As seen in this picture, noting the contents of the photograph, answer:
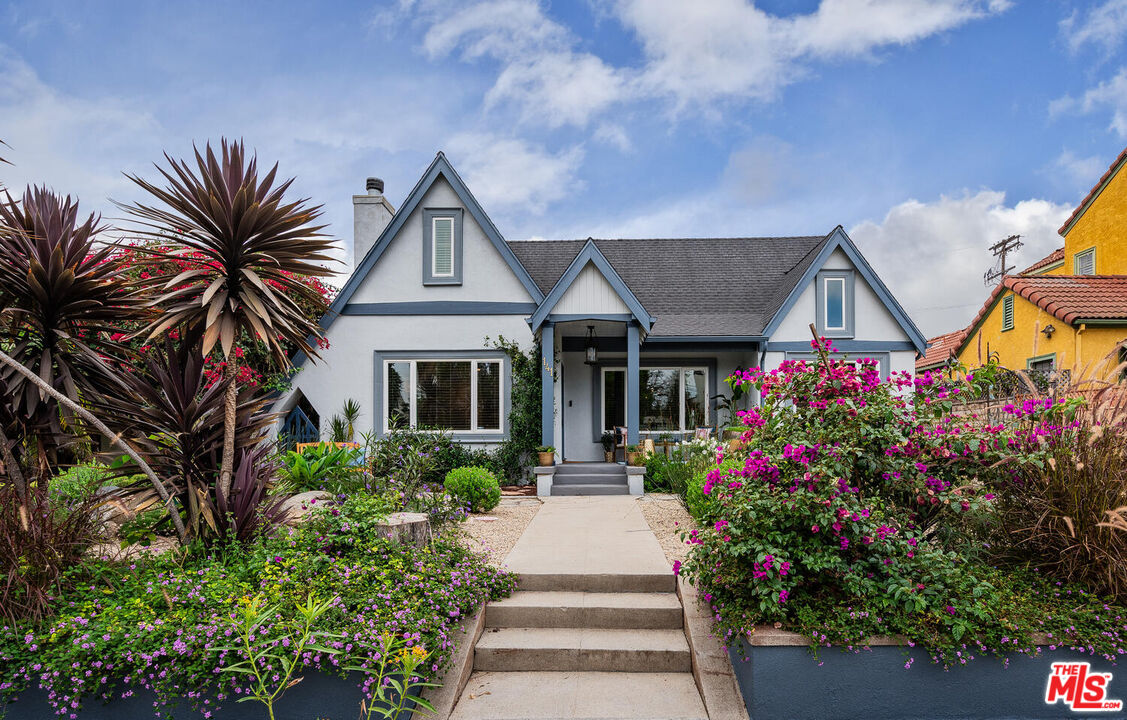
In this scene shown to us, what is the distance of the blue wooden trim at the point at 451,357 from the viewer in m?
11.6

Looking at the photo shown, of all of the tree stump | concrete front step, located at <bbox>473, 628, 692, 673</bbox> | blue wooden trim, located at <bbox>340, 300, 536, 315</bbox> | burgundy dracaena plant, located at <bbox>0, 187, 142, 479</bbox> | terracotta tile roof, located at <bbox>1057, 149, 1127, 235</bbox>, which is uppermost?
terracotta tile roof, located at <bbox>1057, 149, 1127, 235</bbox>

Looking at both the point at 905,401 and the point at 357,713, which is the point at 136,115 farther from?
the point at 905,401

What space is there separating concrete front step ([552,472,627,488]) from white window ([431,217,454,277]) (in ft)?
15.0

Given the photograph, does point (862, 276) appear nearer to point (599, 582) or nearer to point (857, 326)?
point (857, 326)

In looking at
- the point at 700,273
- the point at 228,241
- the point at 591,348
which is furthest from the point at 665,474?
the point at 228,241

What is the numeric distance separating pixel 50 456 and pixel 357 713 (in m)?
3.57

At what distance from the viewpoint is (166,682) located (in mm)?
3346

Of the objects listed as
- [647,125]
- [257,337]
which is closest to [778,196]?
[647,125]

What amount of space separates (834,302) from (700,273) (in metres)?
3.34

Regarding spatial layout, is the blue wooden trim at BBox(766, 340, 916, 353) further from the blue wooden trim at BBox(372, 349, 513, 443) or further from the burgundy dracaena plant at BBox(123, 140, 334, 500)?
the burgundy dracaena plant at BBox(123, 140, 334, 500)

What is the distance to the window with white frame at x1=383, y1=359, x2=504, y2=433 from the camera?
11.7 meters

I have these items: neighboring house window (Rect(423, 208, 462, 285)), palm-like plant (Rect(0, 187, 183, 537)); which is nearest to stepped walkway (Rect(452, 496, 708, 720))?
palm-like plant (Rect(0, 187, 183, 537))

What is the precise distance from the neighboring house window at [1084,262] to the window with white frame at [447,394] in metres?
19.1

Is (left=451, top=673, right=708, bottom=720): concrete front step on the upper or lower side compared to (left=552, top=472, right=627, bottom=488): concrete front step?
lower
